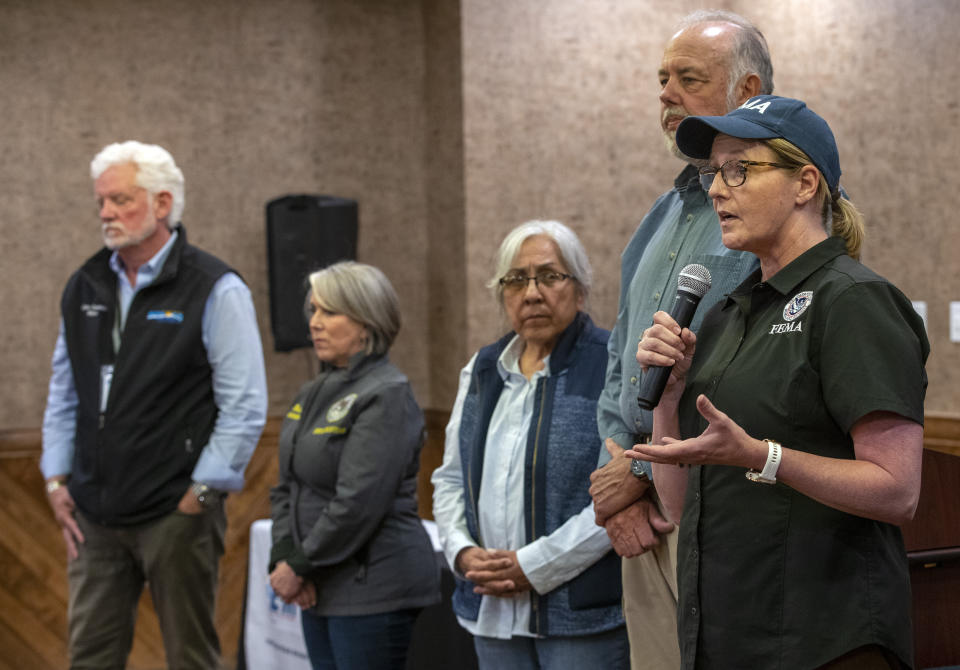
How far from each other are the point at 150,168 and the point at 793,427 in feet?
8.12

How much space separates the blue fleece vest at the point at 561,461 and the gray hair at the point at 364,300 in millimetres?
572

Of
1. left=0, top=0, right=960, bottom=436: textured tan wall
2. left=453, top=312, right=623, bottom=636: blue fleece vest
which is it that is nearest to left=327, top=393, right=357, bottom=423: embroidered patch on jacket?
left=453, top=312, right=623, bottom=636: blue fleece vest

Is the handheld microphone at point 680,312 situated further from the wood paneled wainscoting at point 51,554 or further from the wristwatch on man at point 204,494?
the wood paneled wainscoting at point 51,554

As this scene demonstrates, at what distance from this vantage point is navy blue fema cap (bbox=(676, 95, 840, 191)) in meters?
1.52

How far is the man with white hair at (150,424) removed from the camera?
3139mm

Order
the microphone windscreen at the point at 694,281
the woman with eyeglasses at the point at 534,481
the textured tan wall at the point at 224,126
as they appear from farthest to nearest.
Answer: the textured tan wall at the point at 224,126 < the woman with eyeglasses at the point at 534,481 < the microphone windscreen at the point at 694,281

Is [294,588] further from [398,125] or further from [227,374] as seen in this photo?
[398,125]

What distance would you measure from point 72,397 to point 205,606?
801 millimetres

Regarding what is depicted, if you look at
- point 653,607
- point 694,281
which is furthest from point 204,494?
point 694,281

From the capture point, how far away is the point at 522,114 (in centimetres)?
493

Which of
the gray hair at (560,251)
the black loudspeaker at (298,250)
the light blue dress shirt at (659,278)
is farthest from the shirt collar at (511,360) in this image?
the black loudspeaker at (298,250)

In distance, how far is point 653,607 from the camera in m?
2.04

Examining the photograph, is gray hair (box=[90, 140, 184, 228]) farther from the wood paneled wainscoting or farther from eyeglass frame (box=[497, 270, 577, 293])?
the wood paneled wainscoting

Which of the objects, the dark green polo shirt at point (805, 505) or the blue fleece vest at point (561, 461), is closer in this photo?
the dark green polo shirt at point (805, 505)
